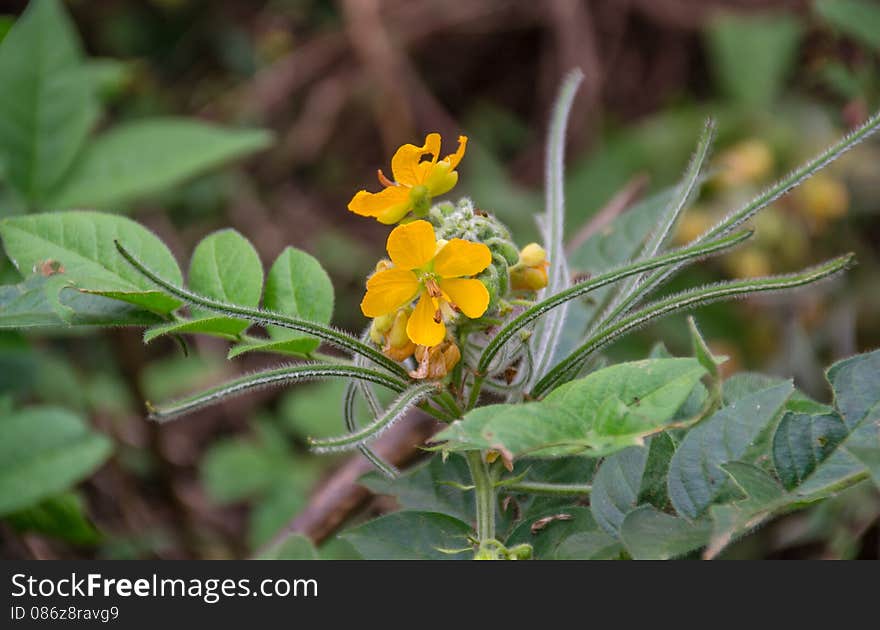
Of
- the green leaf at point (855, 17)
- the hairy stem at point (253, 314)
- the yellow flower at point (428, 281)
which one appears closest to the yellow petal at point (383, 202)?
the yellow flower at point (428, 281)

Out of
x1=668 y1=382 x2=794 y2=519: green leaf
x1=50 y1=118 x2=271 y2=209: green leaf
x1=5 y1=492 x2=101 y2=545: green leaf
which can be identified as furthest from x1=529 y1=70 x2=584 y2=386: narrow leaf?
x1=5 y1=492 x2=101 y2=545: green leaf

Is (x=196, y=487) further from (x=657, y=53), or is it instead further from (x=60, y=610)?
(x=657, y=53)

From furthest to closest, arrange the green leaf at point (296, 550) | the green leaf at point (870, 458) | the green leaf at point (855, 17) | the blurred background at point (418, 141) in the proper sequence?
the blurred background at point (418, 141), the green leaf at point (855, 17), the green leaf at point (296, 550), the green leaf at point (870, 458)

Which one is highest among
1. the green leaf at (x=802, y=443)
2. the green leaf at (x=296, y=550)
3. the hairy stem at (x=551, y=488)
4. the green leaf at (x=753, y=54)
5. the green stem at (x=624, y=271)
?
the green leaf at (x=753, y=54)

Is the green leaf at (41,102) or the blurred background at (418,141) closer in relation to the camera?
the green leaf at (41,102)

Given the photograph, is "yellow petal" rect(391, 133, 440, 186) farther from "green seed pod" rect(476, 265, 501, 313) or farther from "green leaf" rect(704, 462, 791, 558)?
"green leaf" rect(704, 462, 791, 558)

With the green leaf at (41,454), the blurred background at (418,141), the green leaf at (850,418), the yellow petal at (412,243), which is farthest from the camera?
the blurred background at (418,141)

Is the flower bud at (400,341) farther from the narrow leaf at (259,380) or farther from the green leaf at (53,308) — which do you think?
the green leaf at (53,308)
